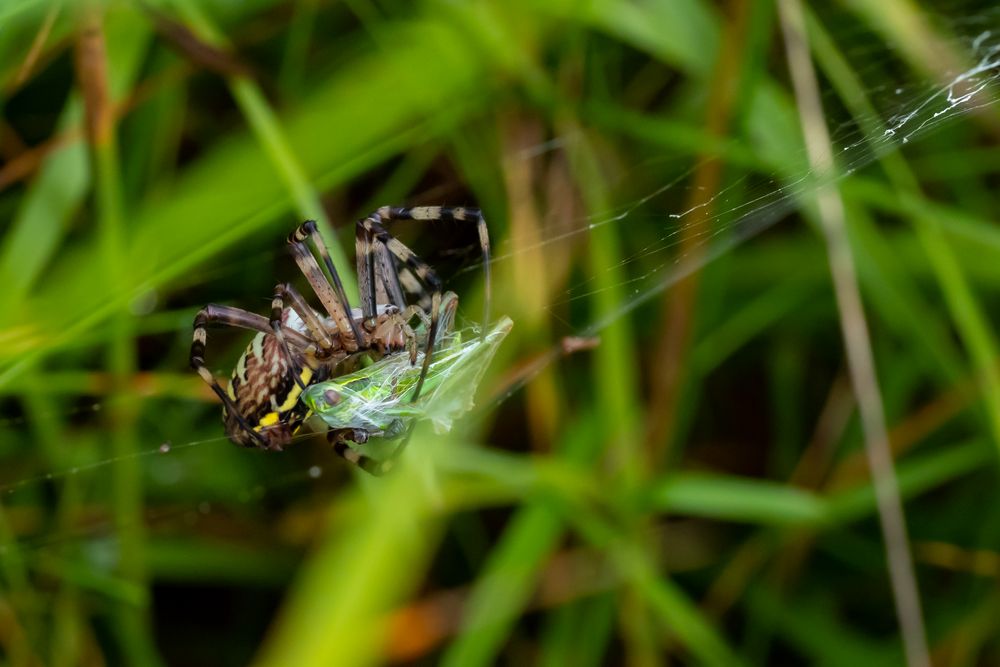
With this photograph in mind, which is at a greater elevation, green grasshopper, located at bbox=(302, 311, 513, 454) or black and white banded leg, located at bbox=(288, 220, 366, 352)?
black and white banded leg, located at bbox=(288, 220, 366, 352)

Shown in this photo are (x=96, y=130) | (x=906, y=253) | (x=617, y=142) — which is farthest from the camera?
(x=906, y=253)

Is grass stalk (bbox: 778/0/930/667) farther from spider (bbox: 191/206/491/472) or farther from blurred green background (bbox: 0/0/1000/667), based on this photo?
spider (bbox: 191/206/491/472)

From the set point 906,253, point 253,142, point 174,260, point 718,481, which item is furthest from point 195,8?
point 906,253

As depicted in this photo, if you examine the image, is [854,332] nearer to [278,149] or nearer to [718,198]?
[718,198]

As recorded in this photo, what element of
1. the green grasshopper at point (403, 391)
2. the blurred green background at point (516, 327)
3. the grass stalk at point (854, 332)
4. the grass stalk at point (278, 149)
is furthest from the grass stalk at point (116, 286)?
the grass stalk at point (854, 332)

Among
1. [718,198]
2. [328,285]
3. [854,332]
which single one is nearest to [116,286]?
[328,285]

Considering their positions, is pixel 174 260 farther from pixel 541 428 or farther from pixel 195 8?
pixel 541 428

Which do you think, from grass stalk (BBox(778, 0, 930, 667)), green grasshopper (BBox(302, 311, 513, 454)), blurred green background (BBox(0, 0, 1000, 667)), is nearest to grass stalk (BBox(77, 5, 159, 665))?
blurred green background (BBox(0, 0, 1000, 667))
